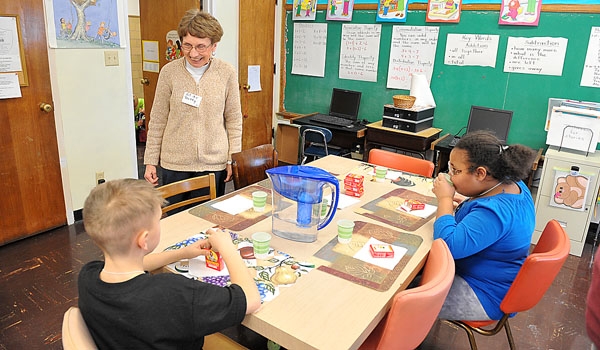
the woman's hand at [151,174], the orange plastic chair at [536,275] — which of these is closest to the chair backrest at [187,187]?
A: the woman's hand at [151,174]

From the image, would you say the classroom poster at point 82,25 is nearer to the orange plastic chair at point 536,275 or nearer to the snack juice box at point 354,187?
the snack juice box at point 354,187

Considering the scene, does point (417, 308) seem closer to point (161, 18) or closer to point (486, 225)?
point (486, 225)

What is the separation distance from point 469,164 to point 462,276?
0.42 m

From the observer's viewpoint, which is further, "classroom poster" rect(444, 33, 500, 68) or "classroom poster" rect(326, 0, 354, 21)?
"classroom poster" rect(326, 0, 354, 21)

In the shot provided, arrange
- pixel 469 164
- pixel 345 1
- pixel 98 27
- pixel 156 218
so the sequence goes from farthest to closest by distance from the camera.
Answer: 1. pixel 345 1
2. pixel 98 27
3. pixel 469 164
4. pixel 156 218

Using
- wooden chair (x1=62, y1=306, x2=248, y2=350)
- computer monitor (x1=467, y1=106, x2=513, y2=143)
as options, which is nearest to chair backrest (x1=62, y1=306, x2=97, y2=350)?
wooden chair (x1=62, y1=306, x2=248, y2=350)

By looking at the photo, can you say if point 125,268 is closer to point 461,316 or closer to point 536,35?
point 461,316

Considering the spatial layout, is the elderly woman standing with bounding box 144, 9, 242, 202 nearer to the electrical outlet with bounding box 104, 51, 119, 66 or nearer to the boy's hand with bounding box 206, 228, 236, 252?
the boy's hand with bounding box 206, 228, 236, 252

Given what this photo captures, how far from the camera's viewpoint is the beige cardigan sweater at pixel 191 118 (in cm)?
218

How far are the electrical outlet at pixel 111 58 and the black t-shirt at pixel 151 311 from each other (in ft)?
8.40

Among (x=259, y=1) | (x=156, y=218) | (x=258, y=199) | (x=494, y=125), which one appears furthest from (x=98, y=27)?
(x=494, y=125)

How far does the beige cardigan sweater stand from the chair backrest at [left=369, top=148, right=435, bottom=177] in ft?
3.11

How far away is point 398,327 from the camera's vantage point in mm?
1131

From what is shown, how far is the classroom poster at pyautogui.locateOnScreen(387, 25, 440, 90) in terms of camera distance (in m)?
3.88
